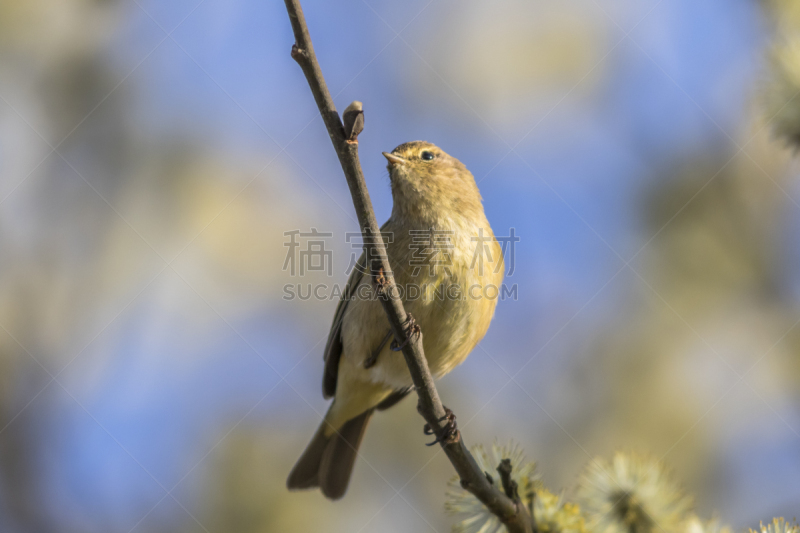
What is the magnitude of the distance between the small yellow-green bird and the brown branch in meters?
0.94

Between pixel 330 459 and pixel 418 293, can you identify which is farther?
pixel 330 459

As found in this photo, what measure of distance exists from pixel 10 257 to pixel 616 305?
7199 millimetres

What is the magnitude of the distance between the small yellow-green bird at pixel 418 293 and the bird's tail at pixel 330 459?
10 millimetres

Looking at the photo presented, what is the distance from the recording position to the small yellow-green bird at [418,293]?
394cm

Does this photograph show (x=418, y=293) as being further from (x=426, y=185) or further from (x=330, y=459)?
(x=330, y=459)

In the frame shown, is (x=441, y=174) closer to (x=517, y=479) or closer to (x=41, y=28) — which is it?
(x=517, y=479)

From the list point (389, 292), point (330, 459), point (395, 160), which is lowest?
point (330, 459)

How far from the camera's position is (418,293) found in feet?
12.8

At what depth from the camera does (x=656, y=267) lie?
7.43 meters

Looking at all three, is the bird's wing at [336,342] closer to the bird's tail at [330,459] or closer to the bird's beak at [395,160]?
the bird's tail at [330,459]

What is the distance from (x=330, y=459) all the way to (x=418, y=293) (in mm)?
2363

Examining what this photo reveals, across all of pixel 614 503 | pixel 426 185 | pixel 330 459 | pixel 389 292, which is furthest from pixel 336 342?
pixel 614 503

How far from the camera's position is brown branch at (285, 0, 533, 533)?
7.47 ft

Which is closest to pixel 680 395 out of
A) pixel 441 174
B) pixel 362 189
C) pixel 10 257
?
pixel 441 174
